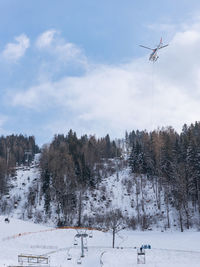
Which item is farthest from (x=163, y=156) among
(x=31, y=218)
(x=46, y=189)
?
(x=31, y=218)

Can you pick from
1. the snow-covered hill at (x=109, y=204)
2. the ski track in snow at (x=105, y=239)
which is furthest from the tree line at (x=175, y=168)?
the ski track in snow at (x=105, y=239)

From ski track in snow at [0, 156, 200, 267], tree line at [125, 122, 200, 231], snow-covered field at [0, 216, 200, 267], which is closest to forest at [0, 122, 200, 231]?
tree line at [125, 122, 200, 231]

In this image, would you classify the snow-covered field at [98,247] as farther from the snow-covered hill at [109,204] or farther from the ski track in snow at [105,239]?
the snow-covered hill at [109,204]

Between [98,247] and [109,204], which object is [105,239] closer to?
[98,247]

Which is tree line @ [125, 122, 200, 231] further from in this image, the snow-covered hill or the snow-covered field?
the snow-covered field

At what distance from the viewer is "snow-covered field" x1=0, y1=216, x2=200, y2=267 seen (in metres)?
19.8

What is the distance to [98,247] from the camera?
27984mm

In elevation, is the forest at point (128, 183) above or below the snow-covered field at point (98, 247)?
above

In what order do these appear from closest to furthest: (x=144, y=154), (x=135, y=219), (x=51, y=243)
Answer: (x=51, y=243), (x=135, y=219), (x=144, y=154)

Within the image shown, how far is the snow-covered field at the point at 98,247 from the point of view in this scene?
19.8 m

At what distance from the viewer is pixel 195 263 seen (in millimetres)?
19094

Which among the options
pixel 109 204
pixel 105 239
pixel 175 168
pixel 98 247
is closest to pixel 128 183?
pixel 109 204

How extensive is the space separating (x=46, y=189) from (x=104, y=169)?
2518cm

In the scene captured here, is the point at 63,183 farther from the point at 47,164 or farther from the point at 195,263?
the point at 195,263
